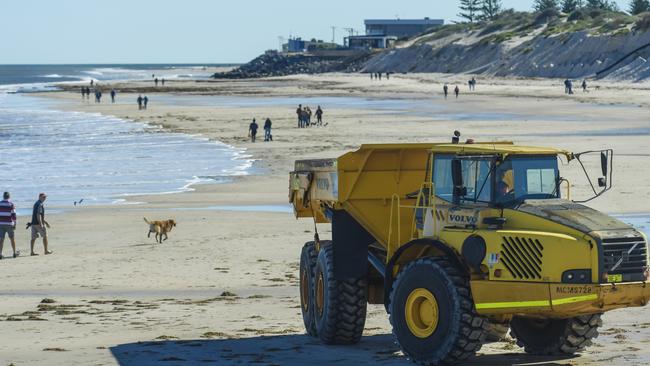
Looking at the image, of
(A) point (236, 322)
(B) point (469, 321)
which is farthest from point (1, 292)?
(B) point (469, 321)

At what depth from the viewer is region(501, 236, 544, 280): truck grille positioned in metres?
12.4

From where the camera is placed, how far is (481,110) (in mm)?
76062

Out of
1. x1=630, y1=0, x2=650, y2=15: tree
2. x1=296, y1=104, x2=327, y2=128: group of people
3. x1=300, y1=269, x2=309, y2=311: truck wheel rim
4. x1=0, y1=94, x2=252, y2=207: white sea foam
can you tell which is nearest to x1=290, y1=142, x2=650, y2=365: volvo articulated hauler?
x1=300, y1=269, x2=309, y2=311: truck wheel rim

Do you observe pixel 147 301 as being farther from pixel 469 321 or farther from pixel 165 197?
pixel 165 197

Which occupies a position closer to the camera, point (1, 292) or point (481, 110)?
point (1, 292)

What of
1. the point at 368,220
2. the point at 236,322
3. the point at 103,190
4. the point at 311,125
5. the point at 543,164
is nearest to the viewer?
the point at 543,164

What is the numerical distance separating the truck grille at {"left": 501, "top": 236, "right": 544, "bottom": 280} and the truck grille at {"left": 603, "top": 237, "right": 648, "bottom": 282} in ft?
2.11

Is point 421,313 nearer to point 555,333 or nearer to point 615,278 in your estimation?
point 555,333

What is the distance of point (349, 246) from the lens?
15242mm

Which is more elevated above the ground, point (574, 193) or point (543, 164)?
point (543, 164)

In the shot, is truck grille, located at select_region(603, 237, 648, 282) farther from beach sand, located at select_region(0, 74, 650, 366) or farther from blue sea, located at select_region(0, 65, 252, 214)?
blue sea, located at select_region(0, 65, 252, 214)

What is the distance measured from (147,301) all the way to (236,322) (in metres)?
2.56

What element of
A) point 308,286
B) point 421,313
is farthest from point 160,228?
point 421,313

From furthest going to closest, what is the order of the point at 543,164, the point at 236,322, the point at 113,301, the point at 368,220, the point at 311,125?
the point at 311,125 < the point at 113,301 < the point at 236,322 < the point at 368,220 < the point at 543,164
